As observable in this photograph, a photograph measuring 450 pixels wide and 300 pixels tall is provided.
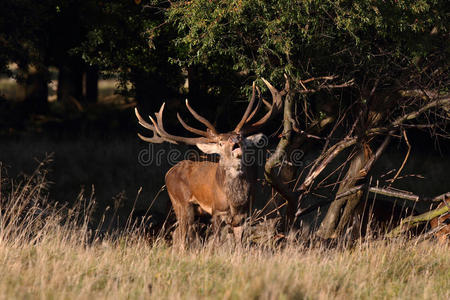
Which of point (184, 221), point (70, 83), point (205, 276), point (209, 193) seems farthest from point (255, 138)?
point (70, 83)

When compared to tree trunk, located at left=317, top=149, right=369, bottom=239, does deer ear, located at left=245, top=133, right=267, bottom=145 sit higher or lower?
higher

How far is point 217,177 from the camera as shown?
10.8m

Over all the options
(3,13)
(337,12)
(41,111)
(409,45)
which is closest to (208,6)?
(337,12)

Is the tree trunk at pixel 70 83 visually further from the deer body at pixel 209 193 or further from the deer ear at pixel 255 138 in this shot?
the deer ear at pixel 255 138

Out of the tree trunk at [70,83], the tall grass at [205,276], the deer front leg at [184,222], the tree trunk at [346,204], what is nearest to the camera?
the tall grass at [205,276]

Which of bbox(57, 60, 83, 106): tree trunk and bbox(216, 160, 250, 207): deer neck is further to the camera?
bbox(57, 60, 83, 106): tree trunk

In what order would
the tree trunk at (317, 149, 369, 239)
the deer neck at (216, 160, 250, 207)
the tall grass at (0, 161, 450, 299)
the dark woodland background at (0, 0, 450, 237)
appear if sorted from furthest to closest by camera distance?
the tree trunk at (317, 149, 369, 239) < the deer neck at (216, 160, 250, 207) < the dark woodland background at (0, 0, 450, 237) < the tall grass at (0, 161, 450, 299)

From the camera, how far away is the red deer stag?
10.3 m

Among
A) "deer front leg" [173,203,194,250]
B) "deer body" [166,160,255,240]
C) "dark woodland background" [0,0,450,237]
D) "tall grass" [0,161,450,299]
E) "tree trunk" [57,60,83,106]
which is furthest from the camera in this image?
"tree trunk" [57,60,83,106]

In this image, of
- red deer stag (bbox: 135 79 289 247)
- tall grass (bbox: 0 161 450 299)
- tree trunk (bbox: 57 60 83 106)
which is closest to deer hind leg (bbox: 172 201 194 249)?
red deer stag (bbox: 135 79 289 247)

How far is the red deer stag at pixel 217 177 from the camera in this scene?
10.3 m

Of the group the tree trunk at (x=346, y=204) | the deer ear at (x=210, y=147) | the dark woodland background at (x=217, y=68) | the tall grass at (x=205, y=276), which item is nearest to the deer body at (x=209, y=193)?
the deer ear at (x=210, y=147)

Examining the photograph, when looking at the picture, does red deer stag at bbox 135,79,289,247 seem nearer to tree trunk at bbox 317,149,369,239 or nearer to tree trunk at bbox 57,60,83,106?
tree trunk at bbox 317,149,369,239

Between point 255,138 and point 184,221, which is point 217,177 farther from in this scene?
point 184,221
